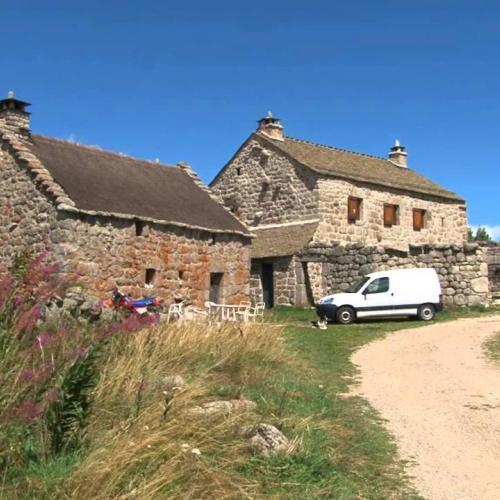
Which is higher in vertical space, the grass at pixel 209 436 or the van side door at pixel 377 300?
the van side door at pixel 377 300

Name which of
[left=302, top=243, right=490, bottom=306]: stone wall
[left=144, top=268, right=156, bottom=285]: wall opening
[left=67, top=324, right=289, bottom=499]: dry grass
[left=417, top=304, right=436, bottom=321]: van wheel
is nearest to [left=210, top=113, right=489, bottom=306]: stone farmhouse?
[left=302, top=243, right=490, bottom=306]: stone wall

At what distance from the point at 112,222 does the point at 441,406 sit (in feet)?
40.3

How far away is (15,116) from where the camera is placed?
2022cm

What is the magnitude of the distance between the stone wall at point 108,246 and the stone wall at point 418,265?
513cm

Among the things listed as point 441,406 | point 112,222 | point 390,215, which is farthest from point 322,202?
point 441,406

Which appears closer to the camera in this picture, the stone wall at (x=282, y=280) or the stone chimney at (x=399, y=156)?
the stone wall at (x=282, y=280)

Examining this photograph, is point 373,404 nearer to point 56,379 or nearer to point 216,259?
point 56,379

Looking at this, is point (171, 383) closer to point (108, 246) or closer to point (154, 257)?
point (108, 246)

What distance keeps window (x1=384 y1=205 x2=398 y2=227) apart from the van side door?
35.9 ft

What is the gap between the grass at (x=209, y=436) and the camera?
4418 millimetres

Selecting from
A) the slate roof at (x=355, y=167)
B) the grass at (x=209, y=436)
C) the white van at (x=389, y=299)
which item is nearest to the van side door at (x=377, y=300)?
the white van at (x=389, y=299)

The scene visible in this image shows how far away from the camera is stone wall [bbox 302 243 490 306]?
23688 mm

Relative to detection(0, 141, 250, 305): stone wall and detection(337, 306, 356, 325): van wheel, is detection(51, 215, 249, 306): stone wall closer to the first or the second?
detection(0, 141, 250, 305): stone wall

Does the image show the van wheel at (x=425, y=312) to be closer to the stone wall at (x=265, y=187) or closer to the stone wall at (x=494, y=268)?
the stone wall at (x=494, y=268)
